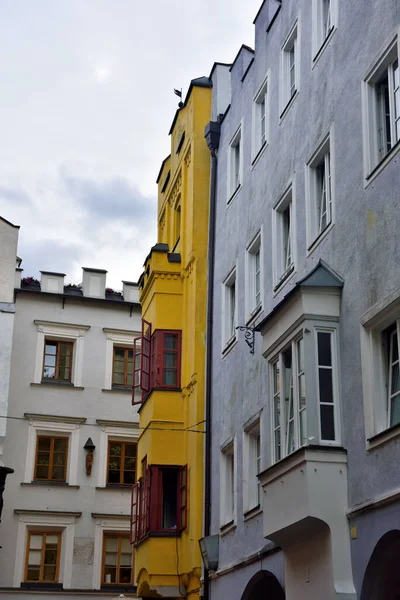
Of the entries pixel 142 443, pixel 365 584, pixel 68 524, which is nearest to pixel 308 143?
pixel 365 584

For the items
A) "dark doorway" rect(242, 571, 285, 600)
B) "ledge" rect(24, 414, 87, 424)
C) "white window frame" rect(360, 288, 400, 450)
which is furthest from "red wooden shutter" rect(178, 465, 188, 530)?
"ledge" rect(24, 414, 87, 424)

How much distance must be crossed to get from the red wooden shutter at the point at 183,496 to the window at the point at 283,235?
21.3 ft

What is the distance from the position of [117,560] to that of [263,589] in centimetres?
1600

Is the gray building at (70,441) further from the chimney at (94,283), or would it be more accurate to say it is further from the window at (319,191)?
the window at (319,191)

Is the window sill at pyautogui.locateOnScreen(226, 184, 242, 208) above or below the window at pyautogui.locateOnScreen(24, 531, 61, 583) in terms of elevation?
above

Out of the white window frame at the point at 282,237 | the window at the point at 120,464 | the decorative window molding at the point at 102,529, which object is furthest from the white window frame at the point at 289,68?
the decorative window molding at the point at 102,529

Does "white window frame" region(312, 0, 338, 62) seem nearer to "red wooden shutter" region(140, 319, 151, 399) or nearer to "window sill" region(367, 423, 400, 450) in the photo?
"window sill" region(367, 423, 400, 450)

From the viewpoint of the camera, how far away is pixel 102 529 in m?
32.1

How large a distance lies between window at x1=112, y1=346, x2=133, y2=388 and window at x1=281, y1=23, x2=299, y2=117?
18.6 m

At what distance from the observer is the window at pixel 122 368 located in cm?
3441

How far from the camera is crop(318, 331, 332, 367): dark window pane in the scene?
13.2m

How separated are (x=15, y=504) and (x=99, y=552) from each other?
3.19 meters

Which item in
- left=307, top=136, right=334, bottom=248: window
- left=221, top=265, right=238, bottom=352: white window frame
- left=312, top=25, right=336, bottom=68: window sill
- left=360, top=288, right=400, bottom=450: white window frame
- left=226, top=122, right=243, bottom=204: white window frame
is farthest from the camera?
left=226, top=122, right=243, bottom=204: white window frame

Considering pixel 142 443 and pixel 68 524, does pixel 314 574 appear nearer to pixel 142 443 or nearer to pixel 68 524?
pixel 142 443
